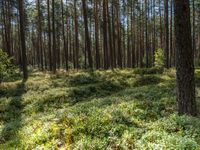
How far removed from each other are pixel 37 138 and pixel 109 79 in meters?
15.5

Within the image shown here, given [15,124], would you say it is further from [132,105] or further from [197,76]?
[197,76]

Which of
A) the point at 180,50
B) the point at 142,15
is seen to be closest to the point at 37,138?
the point at 180,50

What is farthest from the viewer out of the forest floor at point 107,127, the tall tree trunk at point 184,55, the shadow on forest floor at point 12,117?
the shadow on forest floor at point 12,117

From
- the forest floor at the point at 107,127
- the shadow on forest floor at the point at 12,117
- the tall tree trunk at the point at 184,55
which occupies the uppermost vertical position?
the tall tree trunk at the point at 184,55

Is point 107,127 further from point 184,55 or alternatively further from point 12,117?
point 12,117

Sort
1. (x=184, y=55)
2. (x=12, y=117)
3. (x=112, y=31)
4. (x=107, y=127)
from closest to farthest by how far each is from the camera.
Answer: (x=107, y=127) → (x=184, y=55) → (x=12, y=117) → (x=112, y=31)

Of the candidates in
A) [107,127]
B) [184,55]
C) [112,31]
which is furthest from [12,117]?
[112,31]

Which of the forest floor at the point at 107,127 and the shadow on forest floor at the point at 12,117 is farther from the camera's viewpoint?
the shadow on forest floor at the point at 12,117

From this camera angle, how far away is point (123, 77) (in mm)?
25531

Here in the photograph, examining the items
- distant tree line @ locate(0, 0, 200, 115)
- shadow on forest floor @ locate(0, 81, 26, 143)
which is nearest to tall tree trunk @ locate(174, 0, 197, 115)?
distant tree line @ locate(0, 0, 200, 115)

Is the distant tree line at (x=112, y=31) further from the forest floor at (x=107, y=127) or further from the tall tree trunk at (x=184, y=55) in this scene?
the forest floor at (x=107, y=127)

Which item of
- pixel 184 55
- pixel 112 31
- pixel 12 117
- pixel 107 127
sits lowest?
pixel 12 117

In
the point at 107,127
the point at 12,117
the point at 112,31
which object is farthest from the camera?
the point at 112,31

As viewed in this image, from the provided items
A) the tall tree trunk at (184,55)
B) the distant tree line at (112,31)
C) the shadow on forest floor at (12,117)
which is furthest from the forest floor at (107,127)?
the distant tree line at (112,31)
